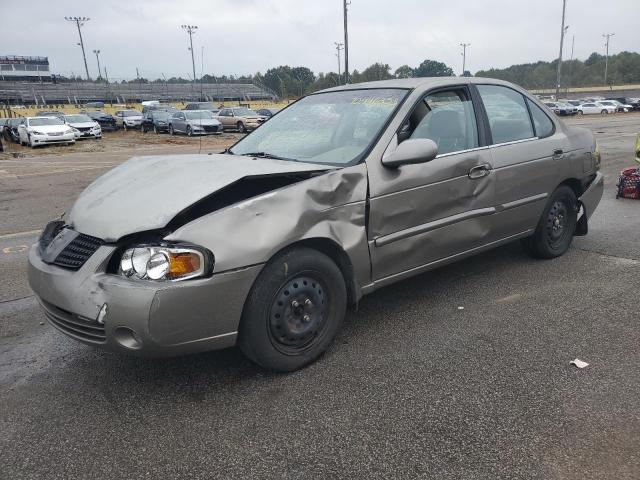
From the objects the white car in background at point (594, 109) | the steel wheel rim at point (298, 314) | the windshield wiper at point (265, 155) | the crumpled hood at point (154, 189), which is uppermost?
the windshield wiper at point (265, 155)

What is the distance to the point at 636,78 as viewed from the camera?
102625 mm

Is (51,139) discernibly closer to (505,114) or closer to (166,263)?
Answer: (505,114)

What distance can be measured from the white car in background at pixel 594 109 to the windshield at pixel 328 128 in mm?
51992

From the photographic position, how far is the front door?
3.54 meters

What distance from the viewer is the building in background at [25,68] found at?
9956cm

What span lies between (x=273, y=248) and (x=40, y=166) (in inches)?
628

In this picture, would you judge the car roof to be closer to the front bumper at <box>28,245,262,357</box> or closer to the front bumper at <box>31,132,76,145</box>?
the front bumper at <box>28,245,262,357</box>

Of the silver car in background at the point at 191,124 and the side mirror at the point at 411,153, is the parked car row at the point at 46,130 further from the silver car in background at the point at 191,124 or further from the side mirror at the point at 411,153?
the side mirror at the point at 411,153

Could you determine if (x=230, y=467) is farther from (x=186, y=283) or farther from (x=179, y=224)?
(x=179, y=224)

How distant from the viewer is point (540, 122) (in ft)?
16.1

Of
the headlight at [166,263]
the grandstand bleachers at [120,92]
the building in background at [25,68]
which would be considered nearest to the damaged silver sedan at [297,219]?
the headlight at [166,263]

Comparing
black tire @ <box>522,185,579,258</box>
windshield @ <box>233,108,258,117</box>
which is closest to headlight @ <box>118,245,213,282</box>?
black tire @ <box>522,185,579,258</box>

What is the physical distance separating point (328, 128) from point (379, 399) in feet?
6.68

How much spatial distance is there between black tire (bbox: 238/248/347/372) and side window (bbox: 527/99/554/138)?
2.68 meters
